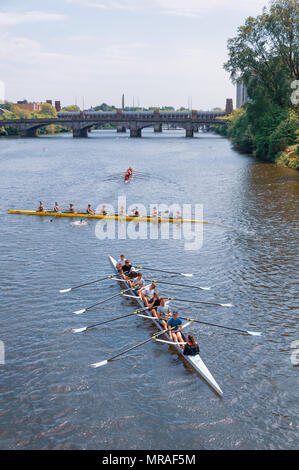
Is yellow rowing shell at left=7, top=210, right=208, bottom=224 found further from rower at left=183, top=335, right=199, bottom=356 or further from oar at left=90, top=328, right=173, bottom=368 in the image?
rower at left=183, top=335, right=199, bottom=356

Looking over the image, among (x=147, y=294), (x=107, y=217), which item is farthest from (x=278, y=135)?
(x=147, y=294)

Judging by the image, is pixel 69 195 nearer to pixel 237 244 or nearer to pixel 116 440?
pixel 237 244

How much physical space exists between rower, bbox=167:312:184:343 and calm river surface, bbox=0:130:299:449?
2.10ft

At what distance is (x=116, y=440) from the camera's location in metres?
13.0

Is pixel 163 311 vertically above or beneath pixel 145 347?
above

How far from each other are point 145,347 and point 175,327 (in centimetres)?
152

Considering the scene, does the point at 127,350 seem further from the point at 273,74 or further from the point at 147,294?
the point at 273,74

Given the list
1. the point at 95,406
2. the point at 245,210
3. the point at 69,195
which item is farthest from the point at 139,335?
the point at 69,195

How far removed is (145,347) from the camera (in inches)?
717


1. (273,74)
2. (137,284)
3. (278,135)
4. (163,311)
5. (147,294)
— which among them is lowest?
(163,311)

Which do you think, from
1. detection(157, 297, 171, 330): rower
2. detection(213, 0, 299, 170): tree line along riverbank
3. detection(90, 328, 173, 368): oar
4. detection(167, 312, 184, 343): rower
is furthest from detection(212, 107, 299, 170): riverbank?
detection(90, 328, 173, 368): oar

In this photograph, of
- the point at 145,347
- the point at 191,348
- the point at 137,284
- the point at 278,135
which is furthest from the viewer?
the point at 278,135

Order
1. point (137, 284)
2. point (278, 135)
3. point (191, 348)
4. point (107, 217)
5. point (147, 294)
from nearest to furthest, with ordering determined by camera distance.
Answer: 1. point (191, 348)
2. point (147, 294)
3. point (137, 284)
4. point (107, 217)
5. point (278, 135)

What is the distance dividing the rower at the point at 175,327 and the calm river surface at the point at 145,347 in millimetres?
639
